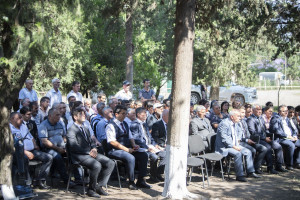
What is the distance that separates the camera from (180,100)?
6867 millimetres

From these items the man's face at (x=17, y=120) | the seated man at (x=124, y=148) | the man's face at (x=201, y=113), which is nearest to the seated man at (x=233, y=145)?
the man's face at (x=201, y=113)

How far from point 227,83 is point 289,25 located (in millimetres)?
10765

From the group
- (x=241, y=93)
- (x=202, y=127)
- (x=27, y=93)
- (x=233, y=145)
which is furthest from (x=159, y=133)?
(x=241, y=93)

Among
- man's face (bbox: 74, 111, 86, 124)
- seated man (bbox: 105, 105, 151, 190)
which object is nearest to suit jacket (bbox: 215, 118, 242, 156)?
seated man (bbox: 105, 105, 151, 190)

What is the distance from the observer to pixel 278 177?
9.65m

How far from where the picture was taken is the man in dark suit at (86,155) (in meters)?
7.32

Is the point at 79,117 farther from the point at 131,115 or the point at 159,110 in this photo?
the point at 159,110

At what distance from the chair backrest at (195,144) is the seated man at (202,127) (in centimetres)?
53

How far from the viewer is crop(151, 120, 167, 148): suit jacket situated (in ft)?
29.9

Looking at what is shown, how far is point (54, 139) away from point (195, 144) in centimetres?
304

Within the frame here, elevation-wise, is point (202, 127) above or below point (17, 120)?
below

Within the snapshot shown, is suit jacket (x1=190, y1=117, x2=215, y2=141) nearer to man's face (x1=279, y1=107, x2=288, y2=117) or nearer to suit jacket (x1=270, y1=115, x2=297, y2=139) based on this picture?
suit jacket (x1=270, y1=115, x2=297, y2=139)

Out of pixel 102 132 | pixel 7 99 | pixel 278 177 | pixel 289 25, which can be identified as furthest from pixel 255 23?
pixel 7 99

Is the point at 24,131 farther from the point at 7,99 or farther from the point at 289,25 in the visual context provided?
the point at 289,25
